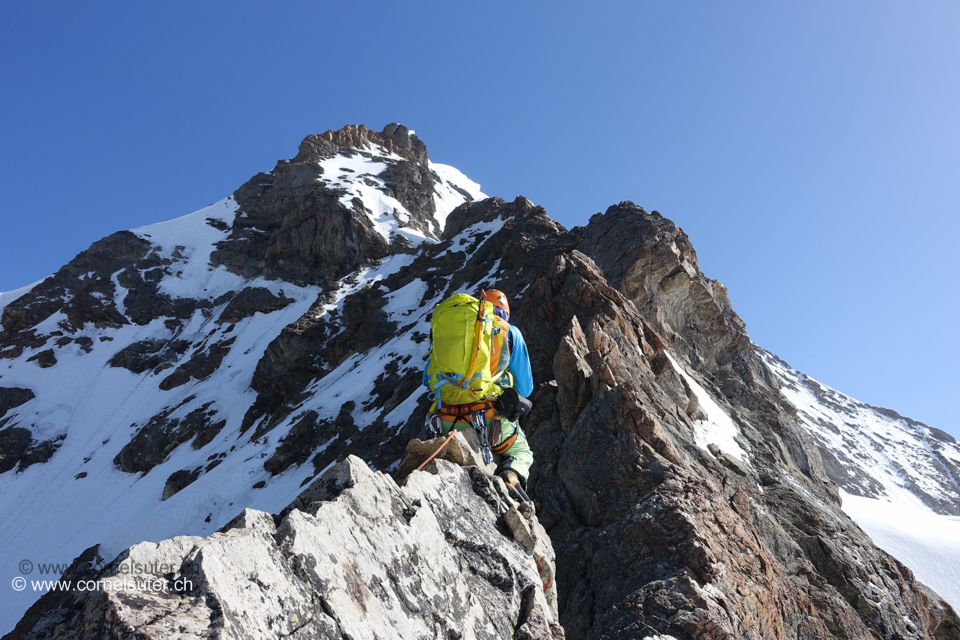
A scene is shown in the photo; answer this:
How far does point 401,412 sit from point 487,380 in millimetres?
15498

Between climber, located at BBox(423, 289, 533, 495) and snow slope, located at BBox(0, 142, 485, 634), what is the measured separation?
14.3m

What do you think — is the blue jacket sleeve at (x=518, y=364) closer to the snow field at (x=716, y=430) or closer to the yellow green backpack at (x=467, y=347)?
the yellow green backpack at (x=467, y=347)

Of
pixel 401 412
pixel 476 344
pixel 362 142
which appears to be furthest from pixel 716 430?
pixel 362 142

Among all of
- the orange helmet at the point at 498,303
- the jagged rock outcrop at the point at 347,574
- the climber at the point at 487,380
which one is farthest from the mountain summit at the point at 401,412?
the orange helmet at the point at 498,303

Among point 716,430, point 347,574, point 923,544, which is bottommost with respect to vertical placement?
point 923,544

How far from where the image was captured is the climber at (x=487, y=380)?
637 centimetres

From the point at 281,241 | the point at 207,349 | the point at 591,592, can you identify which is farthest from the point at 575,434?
the point at 281,241

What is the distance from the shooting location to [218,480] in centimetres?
2712

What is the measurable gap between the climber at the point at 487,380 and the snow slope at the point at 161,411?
14294mm

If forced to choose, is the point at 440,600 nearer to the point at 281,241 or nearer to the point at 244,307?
the point at 244,307

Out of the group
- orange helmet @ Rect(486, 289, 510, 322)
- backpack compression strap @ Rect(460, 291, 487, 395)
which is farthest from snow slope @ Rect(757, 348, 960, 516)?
backpack compression strap @ Rect(460, 291, 487, 395)

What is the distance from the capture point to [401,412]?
69.8 ft

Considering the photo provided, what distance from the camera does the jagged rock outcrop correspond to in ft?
8.83

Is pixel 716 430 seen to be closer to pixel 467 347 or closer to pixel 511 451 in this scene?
pixel 511 451
